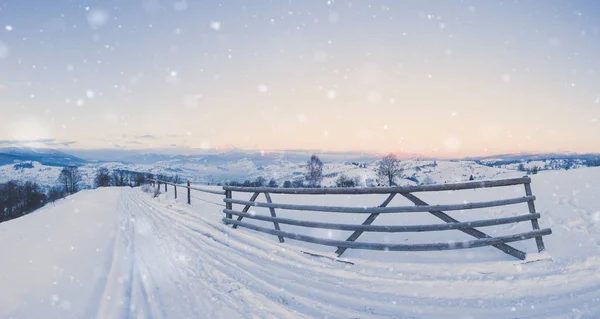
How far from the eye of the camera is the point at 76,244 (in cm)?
802

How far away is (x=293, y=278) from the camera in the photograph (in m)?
5.42

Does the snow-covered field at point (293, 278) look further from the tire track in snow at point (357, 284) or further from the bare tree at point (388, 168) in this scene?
the bare tree at point (388, 168)

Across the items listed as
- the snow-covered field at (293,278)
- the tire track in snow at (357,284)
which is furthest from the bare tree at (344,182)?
the tire track in snow at (357,284)

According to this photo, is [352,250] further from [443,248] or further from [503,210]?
[503,210]

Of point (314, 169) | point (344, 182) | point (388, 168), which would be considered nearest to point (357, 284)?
point (344, 182)

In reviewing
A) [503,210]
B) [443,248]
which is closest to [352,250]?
[443,248]

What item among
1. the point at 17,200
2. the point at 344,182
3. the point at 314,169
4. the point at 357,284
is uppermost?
the point at 357,284

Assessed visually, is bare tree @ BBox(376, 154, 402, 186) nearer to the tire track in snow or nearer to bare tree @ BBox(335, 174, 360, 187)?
bare tree @ BBox(335, 174, 360, 187)

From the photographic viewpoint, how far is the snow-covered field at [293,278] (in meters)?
4.21

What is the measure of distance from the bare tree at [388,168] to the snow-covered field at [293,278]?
63731 mm

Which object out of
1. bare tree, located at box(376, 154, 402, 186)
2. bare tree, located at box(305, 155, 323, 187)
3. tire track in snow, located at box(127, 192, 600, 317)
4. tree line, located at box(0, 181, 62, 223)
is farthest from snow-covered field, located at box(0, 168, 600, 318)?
tree line, located at box(0, 181, 62, 223)

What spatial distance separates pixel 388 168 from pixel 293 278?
6979cm

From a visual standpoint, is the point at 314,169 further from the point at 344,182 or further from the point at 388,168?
the point at 388,168

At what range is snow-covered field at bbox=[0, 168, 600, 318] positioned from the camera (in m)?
4.21
